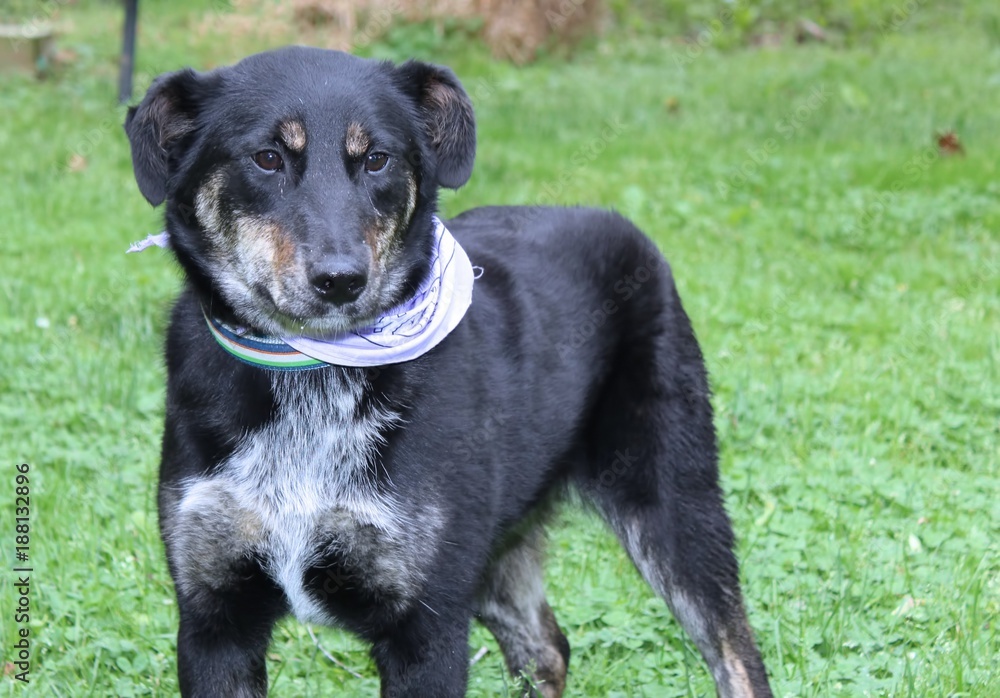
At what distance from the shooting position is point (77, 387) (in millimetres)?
5668

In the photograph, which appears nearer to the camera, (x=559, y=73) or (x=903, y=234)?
(x=903, y=234)

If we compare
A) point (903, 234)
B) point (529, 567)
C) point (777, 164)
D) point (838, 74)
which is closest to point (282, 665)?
point (529, 567)

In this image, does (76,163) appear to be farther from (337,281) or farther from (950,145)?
(337,281)

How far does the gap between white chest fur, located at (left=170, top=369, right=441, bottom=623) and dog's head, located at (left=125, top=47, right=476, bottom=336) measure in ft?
1.21

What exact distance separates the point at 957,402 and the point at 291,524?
12.5 feet

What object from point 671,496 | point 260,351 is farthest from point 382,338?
point 671,496

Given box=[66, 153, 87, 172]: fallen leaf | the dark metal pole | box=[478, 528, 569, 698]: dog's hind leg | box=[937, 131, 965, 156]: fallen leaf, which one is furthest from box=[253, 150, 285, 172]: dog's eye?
the dark metal pole

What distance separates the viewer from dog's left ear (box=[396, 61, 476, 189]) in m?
3.50

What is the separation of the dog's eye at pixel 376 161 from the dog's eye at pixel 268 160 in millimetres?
219

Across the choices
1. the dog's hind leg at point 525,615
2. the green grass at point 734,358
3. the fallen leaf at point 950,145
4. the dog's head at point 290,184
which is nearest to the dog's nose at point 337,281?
the dog's head at point 290,184

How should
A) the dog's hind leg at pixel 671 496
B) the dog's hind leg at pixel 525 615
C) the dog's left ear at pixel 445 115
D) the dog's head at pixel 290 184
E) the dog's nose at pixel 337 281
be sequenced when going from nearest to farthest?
the dog's nose at pixel 337 281 < the dog's head at pixel 290 184 < the dog's left ear at pixel 445 115 < the dog's hind leg at pixel 671 496 < the dog's hind leg at pixel 525 615

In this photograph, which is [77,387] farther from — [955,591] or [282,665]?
[955,591]

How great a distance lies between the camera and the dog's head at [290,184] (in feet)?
10.1

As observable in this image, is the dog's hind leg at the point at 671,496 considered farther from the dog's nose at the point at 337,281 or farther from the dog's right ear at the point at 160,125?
the dog's right ear at the point at 160,125
